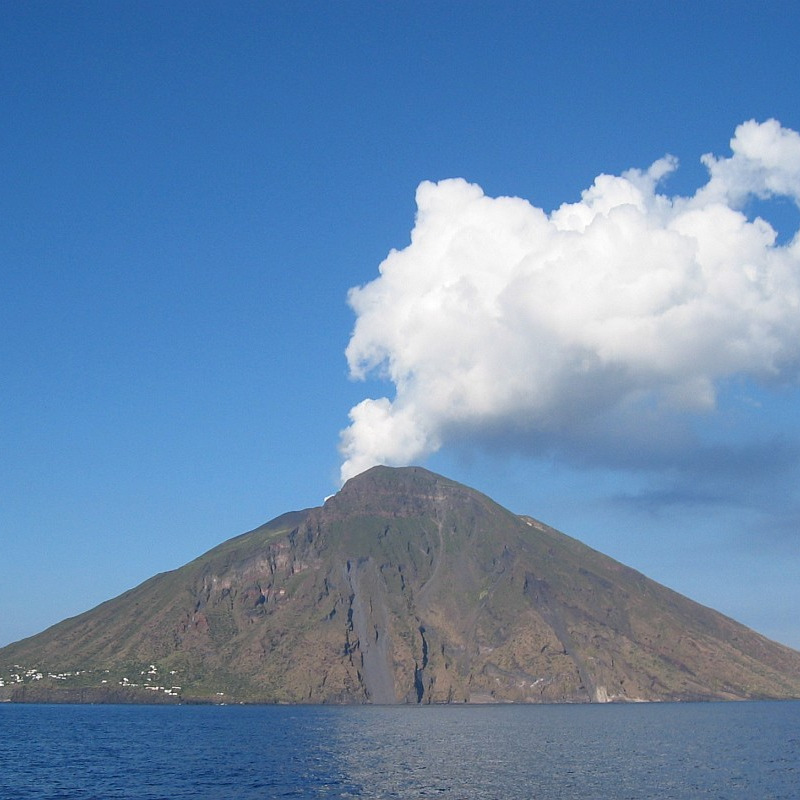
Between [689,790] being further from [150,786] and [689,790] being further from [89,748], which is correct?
[89,748]

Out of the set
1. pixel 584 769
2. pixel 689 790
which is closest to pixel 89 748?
pixel 584 769

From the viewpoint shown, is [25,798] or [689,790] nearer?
[25,798]

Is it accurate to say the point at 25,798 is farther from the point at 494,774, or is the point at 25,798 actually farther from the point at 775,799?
the point at 775,799

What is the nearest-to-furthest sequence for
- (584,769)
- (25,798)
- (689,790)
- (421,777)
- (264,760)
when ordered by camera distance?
(25,798) → (689,790) → (421,777) → (584,769) → (264,760)

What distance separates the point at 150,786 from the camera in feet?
409

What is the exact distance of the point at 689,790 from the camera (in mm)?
124125

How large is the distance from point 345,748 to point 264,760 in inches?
1116

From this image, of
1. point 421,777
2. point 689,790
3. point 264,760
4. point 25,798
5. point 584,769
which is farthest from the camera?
point 264,760

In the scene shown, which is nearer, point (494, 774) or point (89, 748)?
point (494, 774)

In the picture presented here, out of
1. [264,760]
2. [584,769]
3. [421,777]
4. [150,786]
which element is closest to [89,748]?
[264,760]

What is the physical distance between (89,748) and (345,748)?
171 ft

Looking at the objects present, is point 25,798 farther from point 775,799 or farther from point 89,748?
point 775,799

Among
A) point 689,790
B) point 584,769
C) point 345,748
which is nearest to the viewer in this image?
point 689,790

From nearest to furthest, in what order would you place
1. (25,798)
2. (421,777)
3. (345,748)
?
1. (25,798)
2. (421,777)
3. (345,748)
